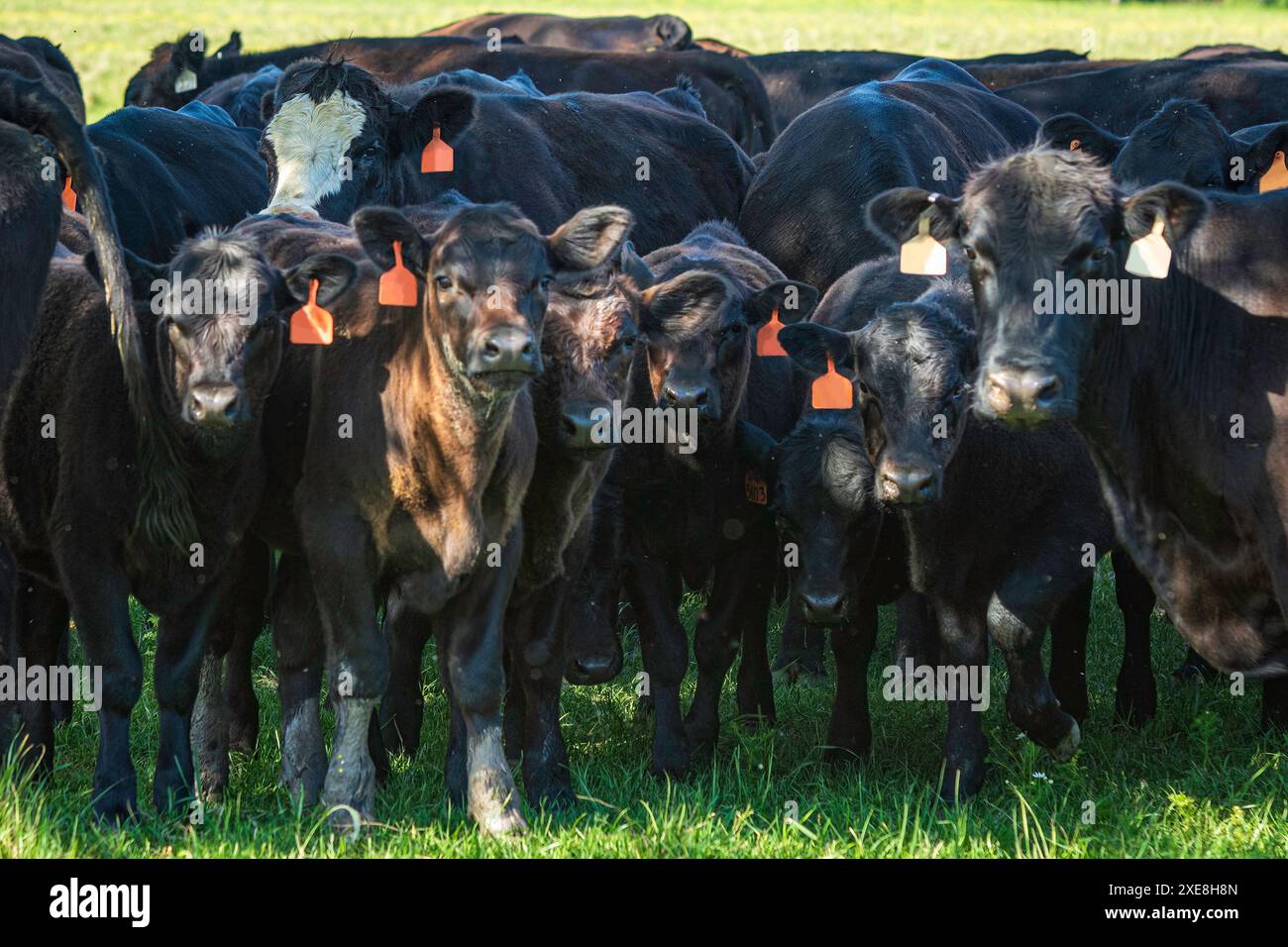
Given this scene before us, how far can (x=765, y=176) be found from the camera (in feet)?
31.2

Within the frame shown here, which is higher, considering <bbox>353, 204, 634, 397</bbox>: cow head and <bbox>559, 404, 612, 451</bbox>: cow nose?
<bbox>353, 204, 634, 397</bbox>: cow head

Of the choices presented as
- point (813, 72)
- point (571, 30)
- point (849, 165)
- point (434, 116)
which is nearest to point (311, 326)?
point (434, 116)

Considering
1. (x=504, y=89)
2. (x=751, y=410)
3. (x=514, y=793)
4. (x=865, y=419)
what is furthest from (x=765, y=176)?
(x=514, y=793)

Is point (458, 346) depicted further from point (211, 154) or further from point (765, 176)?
point (765, 176)

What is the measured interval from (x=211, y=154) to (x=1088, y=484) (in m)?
4.78

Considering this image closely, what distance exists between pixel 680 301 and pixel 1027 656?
5.73 ft

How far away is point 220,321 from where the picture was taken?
210 inches

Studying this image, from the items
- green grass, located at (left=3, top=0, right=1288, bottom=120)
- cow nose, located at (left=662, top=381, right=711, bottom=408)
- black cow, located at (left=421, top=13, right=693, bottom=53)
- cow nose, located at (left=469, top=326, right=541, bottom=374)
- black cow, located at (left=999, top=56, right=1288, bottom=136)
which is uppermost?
green grass, located at (left=3, top=0, right=1288, bottom=120)

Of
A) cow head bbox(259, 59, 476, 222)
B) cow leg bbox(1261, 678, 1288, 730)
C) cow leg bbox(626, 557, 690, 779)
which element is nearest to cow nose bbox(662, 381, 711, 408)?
cow leg bbox(626, 557, 690, 779)

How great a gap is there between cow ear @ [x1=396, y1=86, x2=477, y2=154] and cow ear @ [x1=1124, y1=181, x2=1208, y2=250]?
3.78m

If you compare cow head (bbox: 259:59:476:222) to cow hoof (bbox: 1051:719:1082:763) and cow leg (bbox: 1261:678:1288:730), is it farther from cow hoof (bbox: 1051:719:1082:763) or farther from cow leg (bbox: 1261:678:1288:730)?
cow leg (bbox: 1261:678:1288:730)

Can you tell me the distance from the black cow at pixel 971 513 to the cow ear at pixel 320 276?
158 centimetres

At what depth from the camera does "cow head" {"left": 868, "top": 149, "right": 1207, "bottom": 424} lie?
505cm

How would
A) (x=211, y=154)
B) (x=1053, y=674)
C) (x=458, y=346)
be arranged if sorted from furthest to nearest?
1. (x=211, y=154)
2. (x=1053, y=674)
3. (x=458, y=346)
